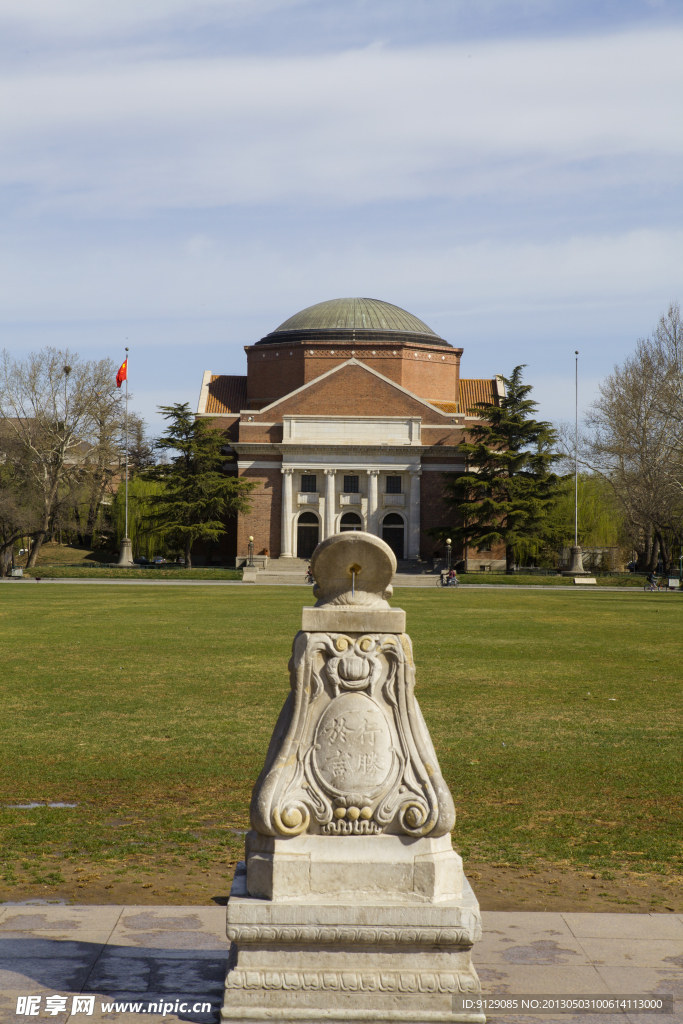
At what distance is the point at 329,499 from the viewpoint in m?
71.2

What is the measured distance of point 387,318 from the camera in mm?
80375

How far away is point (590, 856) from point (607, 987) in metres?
2.88

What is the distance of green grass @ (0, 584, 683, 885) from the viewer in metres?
8.10

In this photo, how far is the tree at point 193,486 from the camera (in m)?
67.4

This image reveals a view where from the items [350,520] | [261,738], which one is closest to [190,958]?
[261,738]

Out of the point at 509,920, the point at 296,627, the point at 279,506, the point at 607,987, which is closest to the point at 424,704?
the point at 509,920

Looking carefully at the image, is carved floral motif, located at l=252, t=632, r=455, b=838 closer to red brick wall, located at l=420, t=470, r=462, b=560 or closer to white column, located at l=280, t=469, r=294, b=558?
red brick wall, located at l=420, t=470, r=462, b=560

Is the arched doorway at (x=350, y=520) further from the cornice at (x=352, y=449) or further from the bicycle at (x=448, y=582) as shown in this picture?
the bicycle at (x=448, y=582)

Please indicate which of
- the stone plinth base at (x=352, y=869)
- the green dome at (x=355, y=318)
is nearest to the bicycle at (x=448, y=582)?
the green dome at (x=355, y=318)

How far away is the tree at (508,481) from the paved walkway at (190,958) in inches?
2307

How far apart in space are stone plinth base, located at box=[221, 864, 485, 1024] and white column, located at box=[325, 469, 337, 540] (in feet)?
218

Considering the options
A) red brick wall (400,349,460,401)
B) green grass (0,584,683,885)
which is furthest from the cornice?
green grass (0,584,683,885)

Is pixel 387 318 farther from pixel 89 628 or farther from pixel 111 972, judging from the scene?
pixel 111 972

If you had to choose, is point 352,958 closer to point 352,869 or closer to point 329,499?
point 352,869
